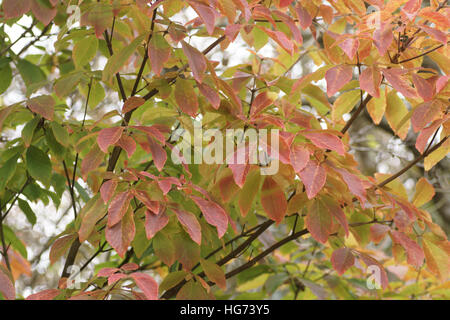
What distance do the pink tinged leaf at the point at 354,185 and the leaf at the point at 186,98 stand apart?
0.37 meters

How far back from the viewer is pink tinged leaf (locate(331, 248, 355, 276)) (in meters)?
1.18

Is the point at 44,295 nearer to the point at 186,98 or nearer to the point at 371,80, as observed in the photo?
the point at 186,98

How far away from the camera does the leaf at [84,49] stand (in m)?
1.37

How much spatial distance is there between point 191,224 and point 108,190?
18 centimetres

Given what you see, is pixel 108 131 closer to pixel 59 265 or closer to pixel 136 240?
pixel 136 240

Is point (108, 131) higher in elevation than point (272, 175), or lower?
higher

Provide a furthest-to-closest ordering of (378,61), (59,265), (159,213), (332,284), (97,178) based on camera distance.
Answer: (59,265), (332,284), (97,178), (378,61), (159,213)

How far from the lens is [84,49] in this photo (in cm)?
138

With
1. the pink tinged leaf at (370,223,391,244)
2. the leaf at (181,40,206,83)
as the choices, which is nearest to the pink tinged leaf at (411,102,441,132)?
the pink tinged leaf at (370,223,391,244)

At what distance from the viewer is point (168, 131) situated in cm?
116

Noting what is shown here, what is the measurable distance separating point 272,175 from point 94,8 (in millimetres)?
577

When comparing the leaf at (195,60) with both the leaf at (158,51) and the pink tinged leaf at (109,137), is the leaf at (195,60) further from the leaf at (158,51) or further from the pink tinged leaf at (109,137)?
the pink tinged leaf at (109,137)

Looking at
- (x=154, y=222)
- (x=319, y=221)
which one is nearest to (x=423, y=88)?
(x=319, y=221)
